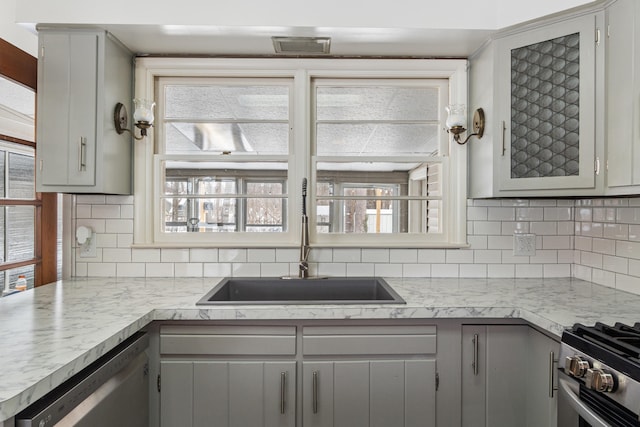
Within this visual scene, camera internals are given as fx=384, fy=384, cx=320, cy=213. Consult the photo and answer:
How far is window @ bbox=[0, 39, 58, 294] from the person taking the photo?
5.79ft

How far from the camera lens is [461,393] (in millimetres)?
1607

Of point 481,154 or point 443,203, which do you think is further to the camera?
point 443,203

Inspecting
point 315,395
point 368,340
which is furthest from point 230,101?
point 315,395

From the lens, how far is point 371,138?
7.45ft

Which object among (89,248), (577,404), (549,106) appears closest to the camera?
(577,404)

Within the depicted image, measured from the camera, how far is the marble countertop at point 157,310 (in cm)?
103

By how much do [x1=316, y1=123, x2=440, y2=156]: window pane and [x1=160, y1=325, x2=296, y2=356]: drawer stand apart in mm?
1114

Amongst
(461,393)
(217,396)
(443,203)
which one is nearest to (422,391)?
(461,393)

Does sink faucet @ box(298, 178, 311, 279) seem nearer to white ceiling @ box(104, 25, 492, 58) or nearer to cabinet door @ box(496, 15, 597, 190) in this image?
white ceiling @ box(104, 25, 492, 58)

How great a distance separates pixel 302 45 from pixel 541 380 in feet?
6.10

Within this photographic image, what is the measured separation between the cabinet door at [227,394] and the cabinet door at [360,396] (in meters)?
0.09

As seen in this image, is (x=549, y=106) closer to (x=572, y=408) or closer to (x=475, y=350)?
(x=475, y=350)

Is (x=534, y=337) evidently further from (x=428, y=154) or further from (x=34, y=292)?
(x=34, y=292)

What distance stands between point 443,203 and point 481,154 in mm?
355
